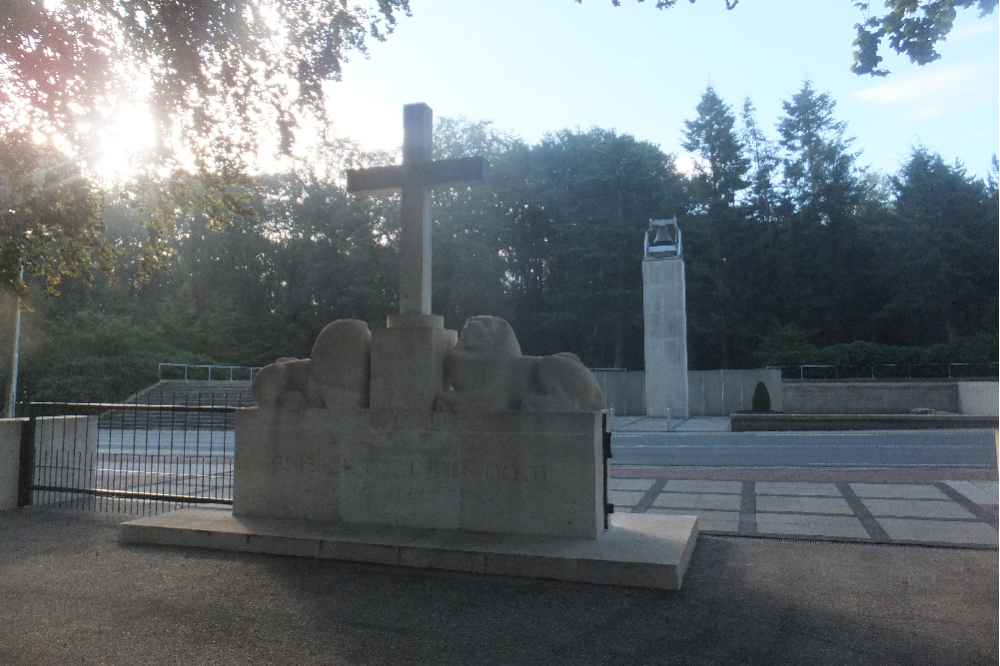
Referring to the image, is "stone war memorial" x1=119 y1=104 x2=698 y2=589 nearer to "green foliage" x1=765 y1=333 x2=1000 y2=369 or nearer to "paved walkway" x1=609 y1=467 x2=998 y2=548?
"paved walkway" x1=609 y1=467 x2=998 y2=548

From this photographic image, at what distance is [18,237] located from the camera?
9398mm

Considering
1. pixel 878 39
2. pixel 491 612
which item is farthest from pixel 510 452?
pixel 878 39

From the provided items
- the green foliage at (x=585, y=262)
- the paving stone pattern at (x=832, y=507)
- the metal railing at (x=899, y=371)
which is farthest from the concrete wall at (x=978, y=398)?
the paving stone pattern at (x=832, y=507)

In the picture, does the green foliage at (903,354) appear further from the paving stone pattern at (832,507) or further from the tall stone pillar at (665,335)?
the paving stone pattern at (832,507)

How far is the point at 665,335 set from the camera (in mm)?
28453

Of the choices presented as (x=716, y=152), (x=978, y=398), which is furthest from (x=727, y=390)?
(x=716, y=152)

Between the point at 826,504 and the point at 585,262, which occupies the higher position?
the point at 585,262

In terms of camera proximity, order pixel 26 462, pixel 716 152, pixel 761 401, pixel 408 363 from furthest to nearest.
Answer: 1. pixel 716 152
2. pixel 761 401
3. pixel 26 462
4. pixel 408 363

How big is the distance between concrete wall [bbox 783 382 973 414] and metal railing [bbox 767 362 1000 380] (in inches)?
63.7

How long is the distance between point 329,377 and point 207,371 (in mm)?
31584

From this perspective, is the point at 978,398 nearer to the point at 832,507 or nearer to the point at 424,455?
the point at 832,507

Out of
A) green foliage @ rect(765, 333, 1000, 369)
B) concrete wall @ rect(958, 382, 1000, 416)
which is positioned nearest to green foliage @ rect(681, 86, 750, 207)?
green foliage @ rect(765, 333, 1000, 369)

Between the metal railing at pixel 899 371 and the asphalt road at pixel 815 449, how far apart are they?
1267 centimetres

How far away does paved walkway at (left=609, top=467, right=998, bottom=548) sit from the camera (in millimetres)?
7238
